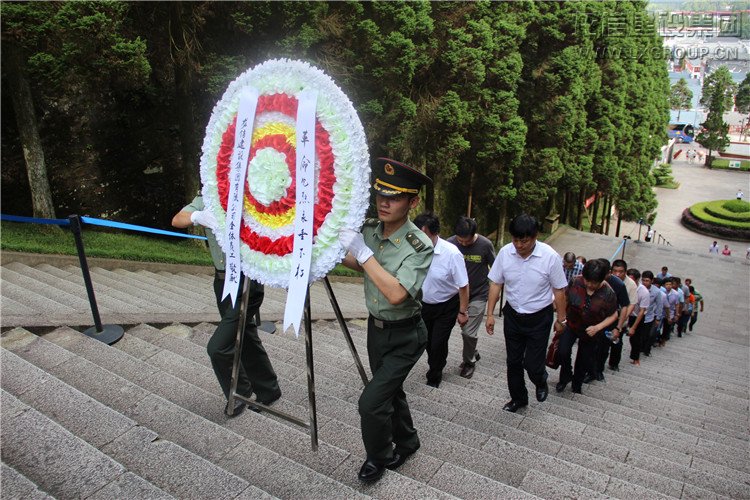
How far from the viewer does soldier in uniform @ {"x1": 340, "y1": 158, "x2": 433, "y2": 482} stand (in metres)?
3.00

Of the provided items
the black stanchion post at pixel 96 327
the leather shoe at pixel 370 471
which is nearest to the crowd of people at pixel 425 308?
the leather shoe at pixel 370 471

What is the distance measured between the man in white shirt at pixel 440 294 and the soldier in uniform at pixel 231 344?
65.0 inches

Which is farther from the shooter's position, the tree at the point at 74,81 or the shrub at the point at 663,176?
the shrub at the point at 663,176

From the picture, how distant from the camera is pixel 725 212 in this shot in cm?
3766

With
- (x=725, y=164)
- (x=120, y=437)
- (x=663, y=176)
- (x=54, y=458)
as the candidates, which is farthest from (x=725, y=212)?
(x=54, y=458)

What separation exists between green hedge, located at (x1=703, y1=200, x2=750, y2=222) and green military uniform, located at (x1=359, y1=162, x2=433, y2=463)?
133 feet

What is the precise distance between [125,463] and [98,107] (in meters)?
11.2

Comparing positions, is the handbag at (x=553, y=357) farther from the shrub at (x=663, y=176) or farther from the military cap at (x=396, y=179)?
the shrub at (x=663, y=176)

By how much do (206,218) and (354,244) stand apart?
1.11 meters

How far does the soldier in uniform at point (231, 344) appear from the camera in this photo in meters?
3.70

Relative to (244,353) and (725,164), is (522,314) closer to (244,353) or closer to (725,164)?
(244,353)

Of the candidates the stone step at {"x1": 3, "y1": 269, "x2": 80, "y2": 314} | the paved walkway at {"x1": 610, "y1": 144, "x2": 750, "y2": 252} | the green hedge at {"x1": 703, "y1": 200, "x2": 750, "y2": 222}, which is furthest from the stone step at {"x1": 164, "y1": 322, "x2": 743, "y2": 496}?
the green hedge at {"x1": 703, "y1": 200, "x2": 750, "y2": 222}

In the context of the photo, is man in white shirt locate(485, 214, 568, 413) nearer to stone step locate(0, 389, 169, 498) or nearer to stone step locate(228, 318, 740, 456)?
stone step locate(228, 318, 740, 456)

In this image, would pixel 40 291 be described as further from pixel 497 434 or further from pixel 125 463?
pixel 497 434
